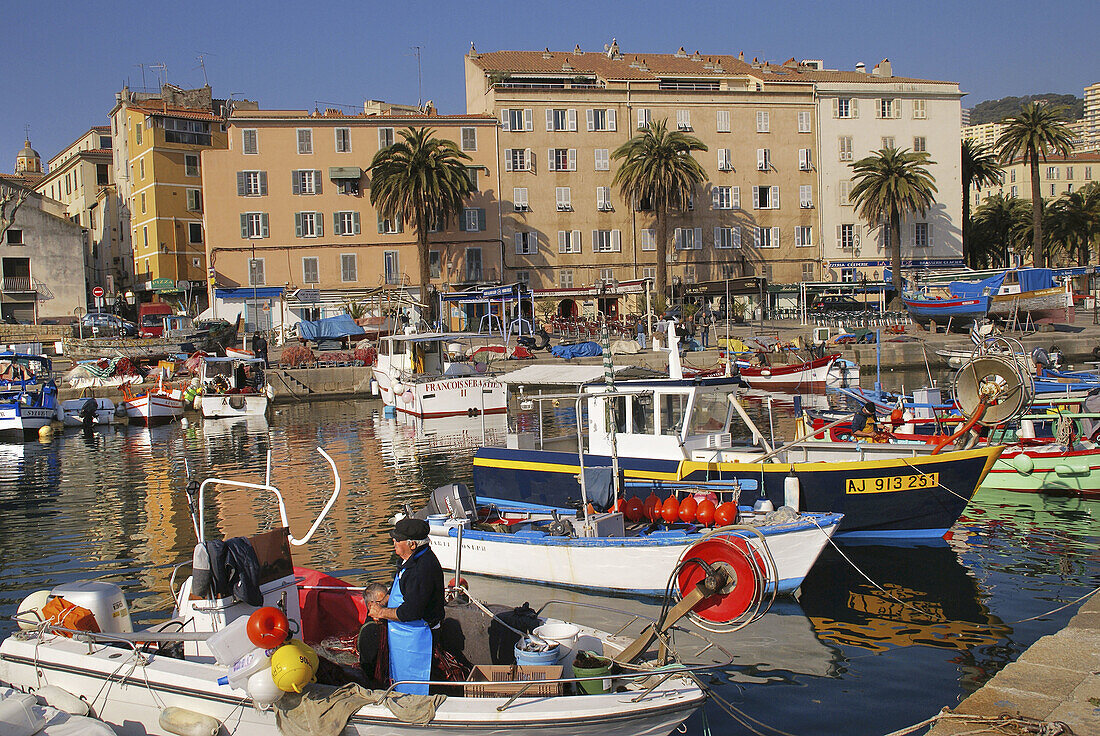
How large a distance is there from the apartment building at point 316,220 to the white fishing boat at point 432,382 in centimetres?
1793

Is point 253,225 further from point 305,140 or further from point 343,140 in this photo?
point 343,140

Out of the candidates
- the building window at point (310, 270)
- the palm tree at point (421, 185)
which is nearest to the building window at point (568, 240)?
the palm tree at point (421, 185)

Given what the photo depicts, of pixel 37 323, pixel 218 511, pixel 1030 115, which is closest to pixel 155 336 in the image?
pixel 37 323

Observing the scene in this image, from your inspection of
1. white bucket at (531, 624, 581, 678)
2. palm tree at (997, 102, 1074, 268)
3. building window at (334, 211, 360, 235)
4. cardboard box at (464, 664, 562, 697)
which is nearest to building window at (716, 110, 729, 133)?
palm tree at (997, 102, 1074, 268)

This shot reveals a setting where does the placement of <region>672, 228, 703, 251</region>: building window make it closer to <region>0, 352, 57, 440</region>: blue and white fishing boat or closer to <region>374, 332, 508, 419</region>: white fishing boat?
<region>374, 332, 508, 419</region>: white fishing boat

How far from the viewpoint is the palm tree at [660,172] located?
55.2 metres

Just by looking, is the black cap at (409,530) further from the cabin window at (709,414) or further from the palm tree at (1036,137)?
the palm tree at (1036,137)

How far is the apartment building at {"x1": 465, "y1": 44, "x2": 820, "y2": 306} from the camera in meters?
59.5

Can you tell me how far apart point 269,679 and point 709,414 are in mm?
9816

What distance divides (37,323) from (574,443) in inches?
2113

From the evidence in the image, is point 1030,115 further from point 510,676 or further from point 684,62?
point 510,676

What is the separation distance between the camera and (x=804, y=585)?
13141 millimetres

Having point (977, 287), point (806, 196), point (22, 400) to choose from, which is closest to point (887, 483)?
point (22, 400)

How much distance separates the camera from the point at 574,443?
700 inches
